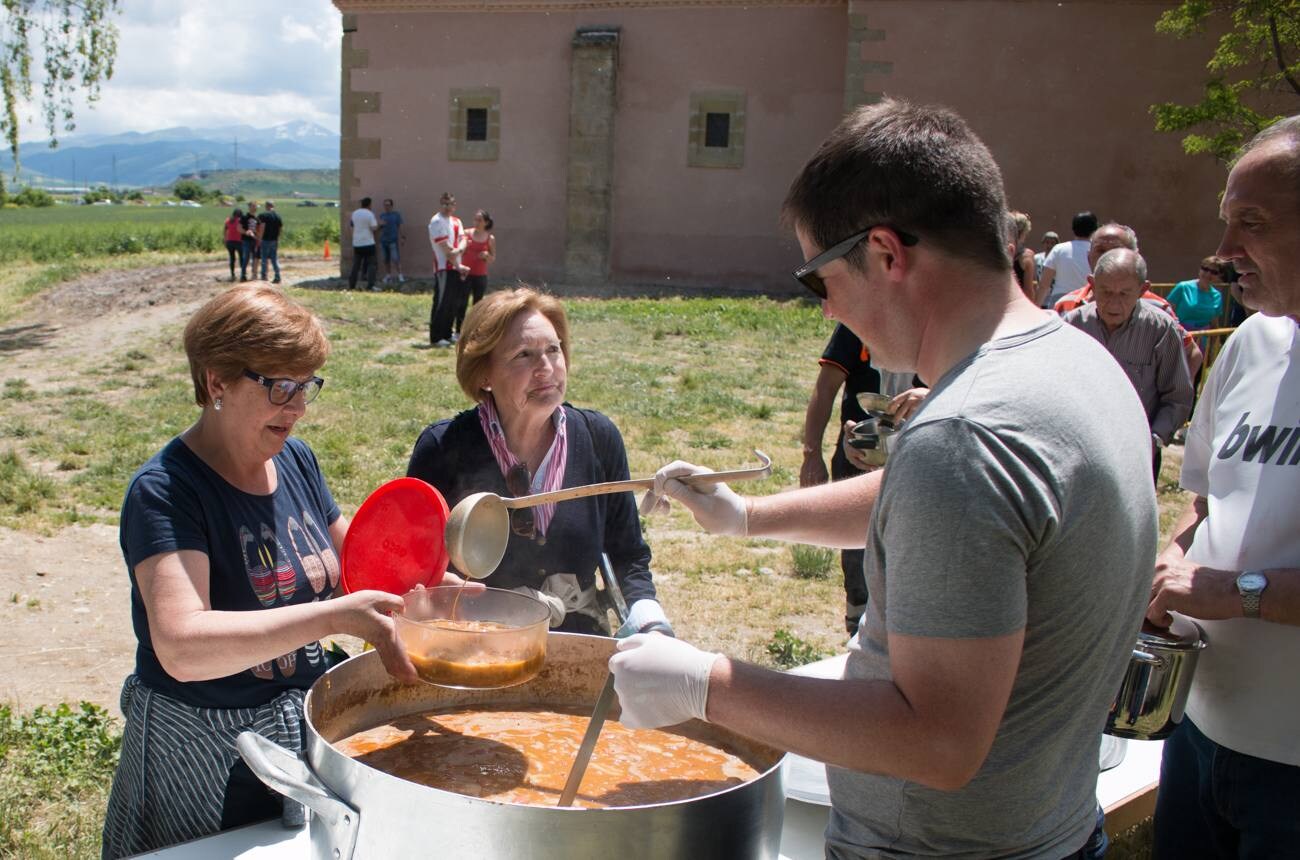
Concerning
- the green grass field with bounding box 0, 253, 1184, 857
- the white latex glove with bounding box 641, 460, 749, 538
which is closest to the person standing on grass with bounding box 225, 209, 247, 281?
the green grass field with bounding box 0, 253, 1184, 857

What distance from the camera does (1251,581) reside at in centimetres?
194

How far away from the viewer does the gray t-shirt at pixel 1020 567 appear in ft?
3.92

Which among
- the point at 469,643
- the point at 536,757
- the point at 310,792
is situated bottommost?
the point at 536,757

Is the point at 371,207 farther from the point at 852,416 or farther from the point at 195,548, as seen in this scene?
the point at 195,548

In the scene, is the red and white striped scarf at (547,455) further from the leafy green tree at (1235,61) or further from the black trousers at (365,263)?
the black trousers at (365,263)

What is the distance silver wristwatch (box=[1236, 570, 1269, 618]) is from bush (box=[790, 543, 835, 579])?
4410 millimetres

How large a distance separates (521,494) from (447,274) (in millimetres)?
10769

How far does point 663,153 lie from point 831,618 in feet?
54.5

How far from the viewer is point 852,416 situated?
495 cm

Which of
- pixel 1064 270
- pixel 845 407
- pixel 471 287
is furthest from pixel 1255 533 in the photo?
pixel 471 287

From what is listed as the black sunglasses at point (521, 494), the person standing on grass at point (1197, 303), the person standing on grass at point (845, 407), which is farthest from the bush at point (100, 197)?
the black sunglasses at point (521, 494)

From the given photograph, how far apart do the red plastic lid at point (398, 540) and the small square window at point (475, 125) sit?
20.6 meters

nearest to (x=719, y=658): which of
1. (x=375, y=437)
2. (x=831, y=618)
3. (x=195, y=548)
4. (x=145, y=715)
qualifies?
(x=195, y=548)

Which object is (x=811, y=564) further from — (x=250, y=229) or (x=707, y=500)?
(x=250, y=229)
